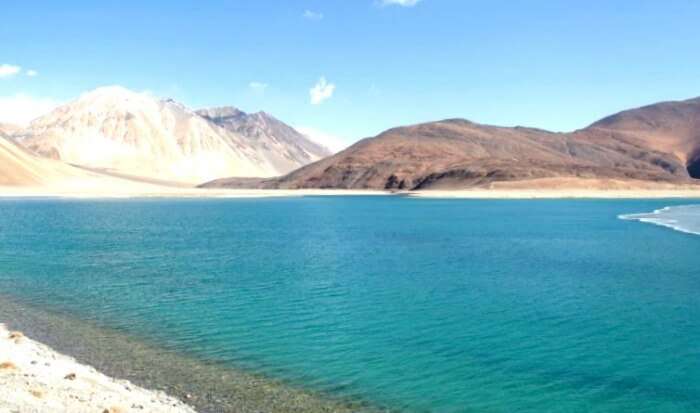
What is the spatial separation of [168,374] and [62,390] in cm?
366

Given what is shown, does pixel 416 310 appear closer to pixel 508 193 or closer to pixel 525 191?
pixel 508 193

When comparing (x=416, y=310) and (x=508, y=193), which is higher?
(x=508, y=193)

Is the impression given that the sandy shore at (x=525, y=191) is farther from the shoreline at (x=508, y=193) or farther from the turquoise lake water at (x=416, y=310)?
the turquoise lake water at (x=416, y=310)

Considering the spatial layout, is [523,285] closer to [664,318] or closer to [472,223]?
[664,318]

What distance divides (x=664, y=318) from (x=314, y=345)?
524 inches

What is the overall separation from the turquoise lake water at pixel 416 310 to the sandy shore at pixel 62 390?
3785mm

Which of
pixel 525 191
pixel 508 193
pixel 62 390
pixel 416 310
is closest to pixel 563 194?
pixel 525 191

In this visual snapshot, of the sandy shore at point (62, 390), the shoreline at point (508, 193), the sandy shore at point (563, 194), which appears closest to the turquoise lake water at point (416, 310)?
the sandy shore at point (62, 390)

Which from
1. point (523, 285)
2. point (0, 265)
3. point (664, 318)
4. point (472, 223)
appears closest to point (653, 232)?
point (472, 223)

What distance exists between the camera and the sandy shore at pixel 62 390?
13.8 metres

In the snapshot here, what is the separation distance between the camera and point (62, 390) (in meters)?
15.0

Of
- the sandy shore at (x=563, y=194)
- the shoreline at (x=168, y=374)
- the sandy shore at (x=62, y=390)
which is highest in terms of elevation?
the sandy shore at (x=563, y=194)

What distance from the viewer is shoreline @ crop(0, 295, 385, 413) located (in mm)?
16156

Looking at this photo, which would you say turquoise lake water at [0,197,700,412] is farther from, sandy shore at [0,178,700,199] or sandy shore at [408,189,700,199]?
sandy shore at [0,178,700,199]
